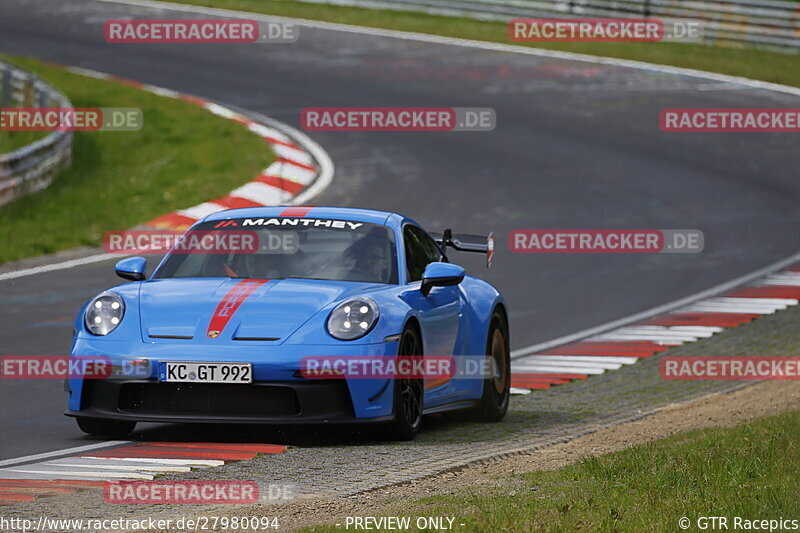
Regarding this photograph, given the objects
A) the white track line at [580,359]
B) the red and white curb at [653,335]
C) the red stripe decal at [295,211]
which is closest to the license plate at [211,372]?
the red stripe decal at [295,211]

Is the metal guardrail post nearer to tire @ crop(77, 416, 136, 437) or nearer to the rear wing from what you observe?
the rear wing

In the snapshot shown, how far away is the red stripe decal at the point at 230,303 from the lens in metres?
8.37

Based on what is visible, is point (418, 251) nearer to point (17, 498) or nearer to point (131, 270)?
point (131, 270)

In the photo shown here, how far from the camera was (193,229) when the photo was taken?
9.81 meters

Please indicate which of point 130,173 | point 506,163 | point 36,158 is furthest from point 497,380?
point 506,163

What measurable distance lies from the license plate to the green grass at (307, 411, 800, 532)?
1.75 metres

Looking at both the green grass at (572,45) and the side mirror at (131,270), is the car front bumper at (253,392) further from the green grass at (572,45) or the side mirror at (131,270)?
the green grass at (572,45)

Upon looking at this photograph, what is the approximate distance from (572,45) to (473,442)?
2406cm

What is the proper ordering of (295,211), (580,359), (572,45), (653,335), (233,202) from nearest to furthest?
(295,211)
(580,359)
(653,335)
(233,202)
(572,45)

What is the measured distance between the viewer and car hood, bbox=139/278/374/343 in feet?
27.5

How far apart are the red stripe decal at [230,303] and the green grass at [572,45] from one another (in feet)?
70.8

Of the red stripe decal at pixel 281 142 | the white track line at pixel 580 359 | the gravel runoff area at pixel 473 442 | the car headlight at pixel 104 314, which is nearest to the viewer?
the gravel runoff area at pixel 473 442

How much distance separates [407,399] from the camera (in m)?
8.68

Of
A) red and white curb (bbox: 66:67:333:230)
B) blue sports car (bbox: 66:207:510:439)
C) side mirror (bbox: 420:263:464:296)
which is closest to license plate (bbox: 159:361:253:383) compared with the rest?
blue sports car (bbox: 66:207:510:439)
